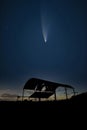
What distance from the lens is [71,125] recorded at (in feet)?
26.2

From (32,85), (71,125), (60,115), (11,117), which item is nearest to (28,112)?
(11,117)

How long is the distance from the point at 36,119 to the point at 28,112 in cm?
149

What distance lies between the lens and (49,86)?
24.5 m

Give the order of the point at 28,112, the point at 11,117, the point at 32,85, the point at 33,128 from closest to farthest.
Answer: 1. the point at 33,128
2. the point at 11,117
3. the point at 28,112
4. the point at 32,85

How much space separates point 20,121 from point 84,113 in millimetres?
3914

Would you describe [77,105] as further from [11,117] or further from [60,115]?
[11,117]

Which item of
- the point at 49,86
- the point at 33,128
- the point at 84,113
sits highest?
the point at 49,86

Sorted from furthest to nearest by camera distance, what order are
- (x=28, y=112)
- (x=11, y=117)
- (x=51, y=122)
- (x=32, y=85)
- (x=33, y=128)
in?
(x=32, y=85) → (x=28, y=112) → (x=11, y=117) → (x=51, y=122) → (x=33, y=128)

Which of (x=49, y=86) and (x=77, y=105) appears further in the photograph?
(x=49, y=86)

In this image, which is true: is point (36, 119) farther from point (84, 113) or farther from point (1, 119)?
point (84, 113)

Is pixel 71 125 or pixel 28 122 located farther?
pixel 28 122

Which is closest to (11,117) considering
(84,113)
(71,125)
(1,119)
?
(1,119)

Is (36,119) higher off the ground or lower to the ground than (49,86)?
lower

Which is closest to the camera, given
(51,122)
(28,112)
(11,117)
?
(51,122)
